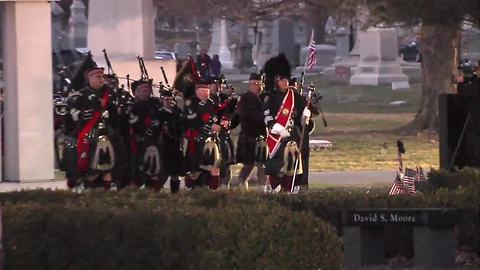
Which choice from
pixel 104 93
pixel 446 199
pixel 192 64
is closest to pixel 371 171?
pixel 192 64

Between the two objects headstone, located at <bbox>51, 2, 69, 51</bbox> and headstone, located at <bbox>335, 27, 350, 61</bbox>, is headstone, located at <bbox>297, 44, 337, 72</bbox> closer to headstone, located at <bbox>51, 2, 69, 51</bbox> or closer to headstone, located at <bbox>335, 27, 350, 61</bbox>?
headstone, located at <bbox>335, 27, 350, 61</bbox>

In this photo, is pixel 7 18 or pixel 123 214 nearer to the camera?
pixel 123 214

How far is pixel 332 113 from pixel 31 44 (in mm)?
21948

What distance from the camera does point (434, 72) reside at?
28078 millimetres

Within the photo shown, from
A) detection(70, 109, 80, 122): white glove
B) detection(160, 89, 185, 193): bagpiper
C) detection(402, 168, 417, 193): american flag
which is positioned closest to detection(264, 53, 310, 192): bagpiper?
detection(160, 89, 185, 193): bagpiper

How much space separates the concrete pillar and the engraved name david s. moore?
5.07 meters

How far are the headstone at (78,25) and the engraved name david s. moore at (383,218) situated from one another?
52.1m

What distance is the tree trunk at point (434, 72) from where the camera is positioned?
27.5 m

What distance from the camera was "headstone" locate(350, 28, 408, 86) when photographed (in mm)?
43281

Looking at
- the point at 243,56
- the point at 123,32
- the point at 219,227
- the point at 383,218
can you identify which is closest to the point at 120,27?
the point at 123,32

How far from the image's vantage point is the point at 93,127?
1478 cm

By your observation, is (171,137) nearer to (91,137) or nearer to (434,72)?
(91,137)

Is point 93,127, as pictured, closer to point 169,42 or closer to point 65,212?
point 65,212

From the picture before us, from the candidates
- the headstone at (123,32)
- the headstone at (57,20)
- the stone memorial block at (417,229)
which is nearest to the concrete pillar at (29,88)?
the stone memorial block at (417,229)
